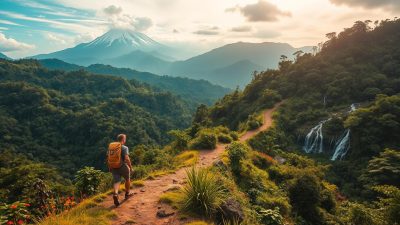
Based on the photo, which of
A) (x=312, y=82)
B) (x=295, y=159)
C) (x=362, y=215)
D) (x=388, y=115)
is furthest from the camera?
(x=312, y=82)

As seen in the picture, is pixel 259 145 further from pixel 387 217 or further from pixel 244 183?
pixel 387 217

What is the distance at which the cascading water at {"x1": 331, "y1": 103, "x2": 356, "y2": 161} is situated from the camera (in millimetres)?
36119

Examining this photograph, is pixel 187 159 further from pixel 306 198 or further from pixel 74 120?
pixel 74 120

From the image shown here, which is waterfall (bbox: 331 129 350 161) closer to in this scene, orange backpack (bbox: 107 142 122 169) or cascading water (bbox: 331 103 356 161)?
cascading water (bbox: 331 103 356 161)

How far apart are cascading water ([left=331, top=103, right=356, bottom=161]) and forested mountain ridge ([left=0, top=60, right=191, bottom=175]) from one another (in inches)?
2485

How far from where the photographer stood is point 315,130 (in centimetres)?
3953

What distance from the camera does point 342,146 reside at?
36656 millimetres

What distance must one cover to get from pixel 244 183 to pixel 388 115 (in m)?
26.7

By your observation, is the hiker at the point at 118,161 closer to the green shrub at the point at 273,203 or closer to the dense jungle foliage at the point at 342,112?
the green shrub at the point at 273,203

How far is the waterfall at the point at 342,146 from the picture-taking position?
119 feet

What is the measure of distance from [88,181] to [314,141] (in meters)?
33.7

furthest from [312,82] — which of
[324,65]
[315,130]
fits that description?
[315,130]

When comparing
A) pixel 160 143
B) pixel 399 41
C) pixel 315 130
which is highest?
pixel 399 41

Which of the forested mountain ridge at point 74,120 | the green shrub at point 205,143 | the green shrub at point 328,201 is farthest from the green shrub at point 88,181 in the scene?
the forested mountain ridge at point 74,120
